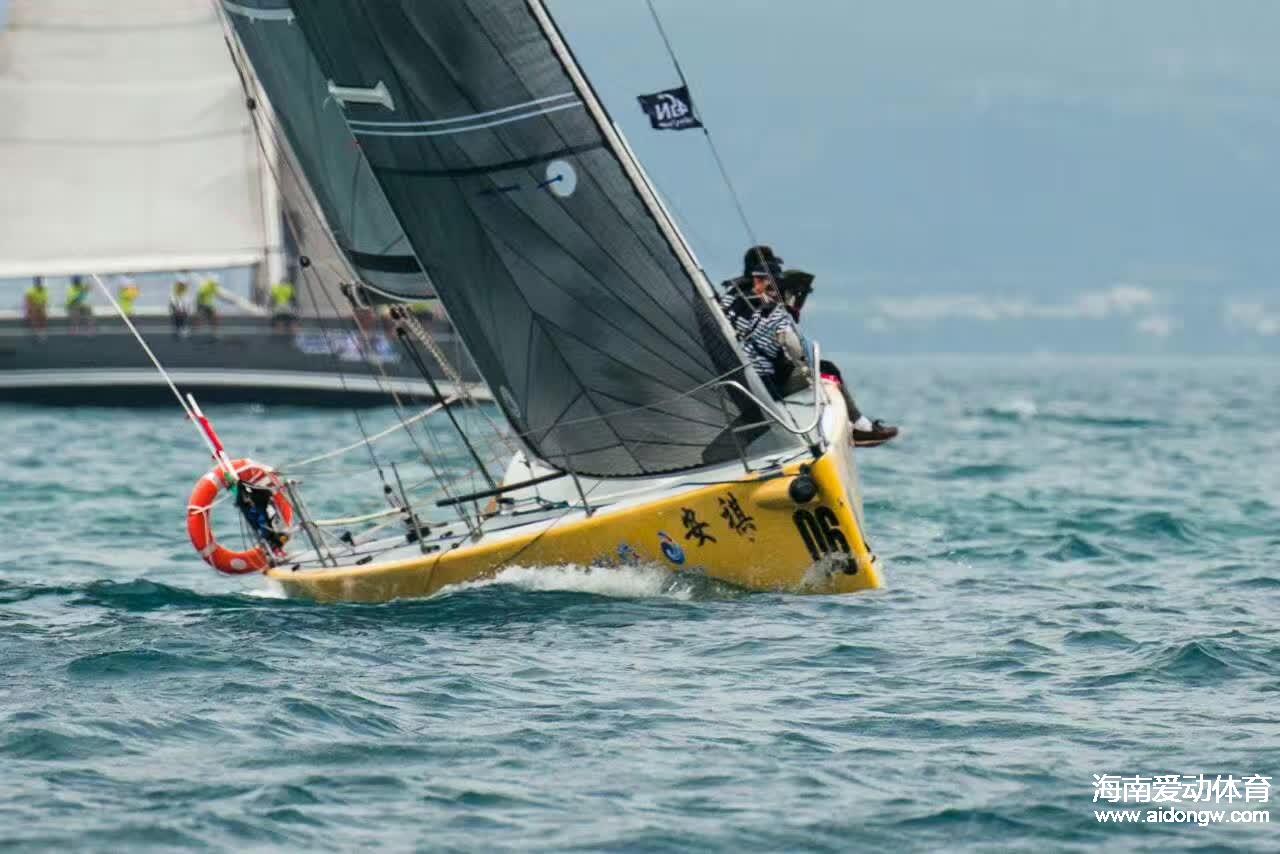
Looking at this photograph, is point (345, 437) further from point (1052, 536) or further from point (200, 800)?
point (200, 800)

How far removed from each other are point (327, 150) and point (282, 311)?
92.1ft

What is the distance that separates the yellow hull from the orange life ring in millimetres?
1599

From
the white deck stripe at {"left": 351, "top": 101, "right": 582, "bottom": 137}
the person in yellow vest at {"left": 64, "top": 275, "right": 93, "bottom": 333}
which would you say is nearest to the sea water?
the white deck stripe at {"left": 351, "top": 101, "right": 582, "bottom": 137}

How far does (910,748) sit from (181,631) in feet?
16.5

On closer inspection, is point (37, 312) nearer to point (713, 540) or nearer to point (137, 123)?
point (137, 123)

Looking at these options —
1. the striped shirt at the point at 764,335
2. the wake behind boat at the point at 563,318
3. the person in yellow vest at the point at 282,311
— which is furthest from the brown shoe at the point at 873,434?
the person in yellow vest at the point at 282,311

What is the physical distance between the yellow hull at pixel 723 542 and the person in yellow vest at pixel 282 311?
2899 centimetres

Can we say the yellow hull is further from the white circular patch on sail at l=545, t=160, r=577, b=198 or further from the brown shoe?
the white circular patch on sail at l=545, t=160, r=577, b=198

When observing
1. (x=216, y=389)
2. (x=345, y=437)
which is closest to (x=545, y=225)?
(x=345, y=437)

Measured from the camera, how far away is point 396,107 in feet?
50.9

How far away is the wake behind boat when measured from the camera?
15.2 m

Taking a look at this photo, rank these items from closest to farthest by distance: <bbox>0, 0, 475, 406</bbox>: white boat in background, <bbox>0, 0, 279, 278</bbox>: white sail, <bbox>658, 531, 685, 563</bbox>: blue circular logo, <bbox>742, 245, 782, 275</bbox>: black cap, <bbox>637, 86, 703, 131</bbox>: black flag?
<bbox>637, 86, 703, 131</bbox>: black flag → <bbox>658, 531, 685, 563</bbox>: blue circular logo → <bbox>742, 245, 782, 275</bbox>: black cap → <bbox>0, 0, 475, 406</bbox>: white boat in background → <bbox>0, 0, 279, 278</bbox>: white sail

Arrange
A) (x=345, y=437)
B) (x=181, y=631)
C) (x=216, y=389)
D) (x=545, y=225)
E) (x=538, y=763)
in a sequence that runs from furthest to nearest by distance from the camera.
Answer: (x=216, y=389) → (x=345, y=437) → (x=545, y=225) → (x=181, y=631) → (x=538, y=763)

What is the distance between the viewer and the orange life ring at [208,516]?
16734mm
